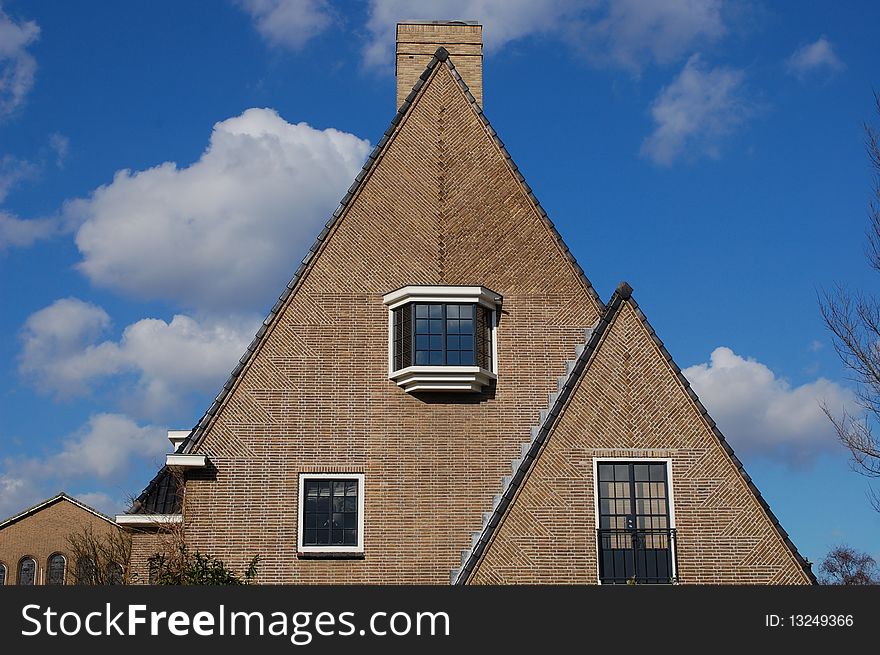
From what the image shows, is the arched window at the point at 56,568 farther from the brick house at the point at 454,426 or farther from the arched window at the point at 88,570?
the brick house at the point at 454,426

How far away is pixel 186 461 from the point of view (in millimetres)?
22188

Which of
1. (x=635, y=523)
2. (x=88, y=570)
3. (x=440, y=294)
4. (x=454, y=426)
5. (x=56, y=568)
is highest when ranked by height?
(x=440, y=294)

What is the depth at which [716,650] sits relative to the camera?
13.4m

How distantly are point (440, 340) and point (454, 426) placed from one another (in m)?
2.02

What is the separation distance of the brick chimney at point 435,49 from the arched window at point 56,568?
54.0 meters

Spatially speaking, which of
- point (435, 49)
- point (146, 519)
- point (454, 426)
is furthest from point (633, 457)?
point (435, 49)

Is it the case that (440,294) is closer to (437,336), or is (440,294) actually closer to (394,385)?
(437,336)

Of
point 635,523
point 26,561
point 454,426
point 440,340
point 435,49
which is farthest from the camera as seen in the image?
point 26,561

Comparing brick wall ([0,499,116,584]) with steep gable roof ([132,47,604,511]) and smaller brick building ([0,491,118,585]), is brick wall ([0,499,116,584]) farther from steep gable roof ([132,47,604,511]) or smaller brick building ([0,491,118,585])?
steep gable roof ([132,47,604,511])

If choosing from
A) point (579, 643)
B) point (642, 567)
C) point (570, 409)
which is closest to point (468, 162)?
point (570, 409)

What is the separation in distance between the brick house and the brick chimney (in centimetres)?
183

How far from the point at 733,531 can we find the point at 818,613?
7881 millimetres

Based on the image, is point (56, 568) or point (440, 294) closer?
point (440, 294)

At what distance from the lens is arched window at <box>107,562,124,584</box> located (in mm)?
35406
